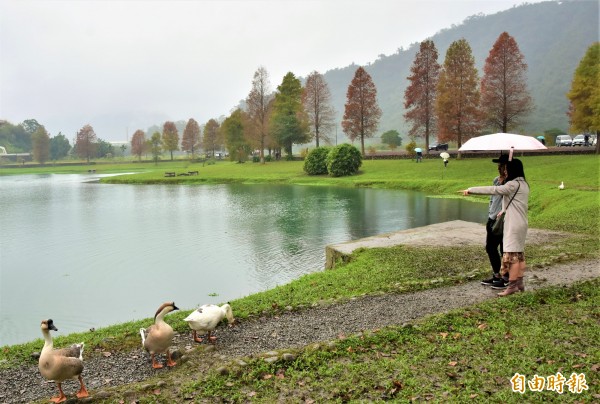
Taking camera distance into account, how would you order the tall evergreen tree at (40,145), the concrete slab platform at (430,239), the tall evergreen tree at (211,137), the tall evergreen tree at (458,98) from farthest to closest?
Result: the tall evergreen tree at (40,145) → the tall evergreen tree at (211,137) → the tall evergreen tree at (458,98) → the concrete slab platform at (430,239)

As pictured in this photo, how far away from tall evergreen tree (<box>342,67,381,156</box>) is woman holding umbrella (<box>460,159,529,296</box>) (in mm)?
58556

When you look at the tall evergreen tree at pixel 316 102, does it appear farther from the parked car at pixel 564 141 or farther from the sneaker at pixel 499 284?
the sneaker at pixel 499 284

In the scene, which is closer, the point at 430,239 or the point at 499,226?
the point at 499,226

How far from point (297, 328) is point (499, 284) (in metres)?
4.73

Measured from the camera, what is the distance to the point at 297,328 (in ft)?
27.5

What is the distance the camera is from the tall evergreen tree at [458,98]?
5303 centimetres

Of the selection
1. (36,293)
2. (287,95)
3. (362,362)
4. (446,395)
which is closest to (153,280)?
(36,293)

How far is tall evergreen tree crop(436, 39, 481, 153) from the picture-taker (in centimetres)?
5303

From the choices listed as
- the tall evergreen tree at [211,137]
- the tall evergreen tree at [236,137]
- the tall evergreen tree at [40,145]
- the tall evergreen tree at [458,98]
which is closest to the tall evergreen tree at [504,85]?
the tall evergreen tree at [458,98]

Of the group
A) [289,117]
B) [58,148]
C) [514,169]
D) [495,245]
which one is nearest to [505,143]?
[514,169]

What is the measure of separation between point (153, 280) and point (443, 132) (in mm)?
46292

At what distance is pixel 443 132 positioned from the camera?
5416cm

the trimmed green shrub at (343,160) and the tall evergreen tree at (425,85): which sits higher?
the tall evergreen tree at (425,85)

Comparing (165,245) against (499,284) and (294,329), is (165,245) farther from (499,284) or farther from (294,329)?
(499,284)
